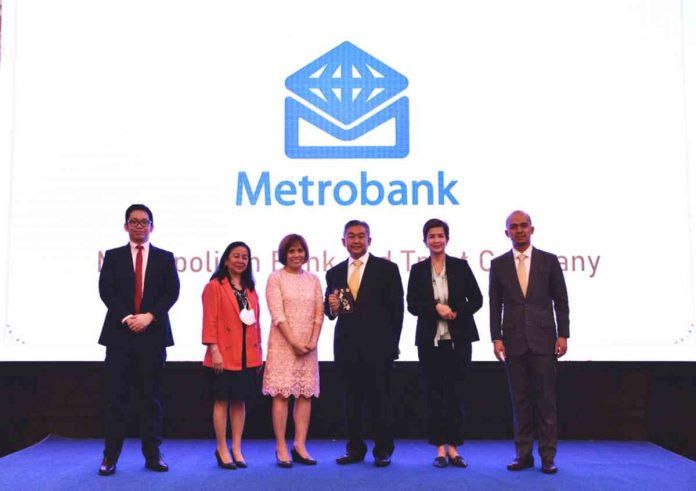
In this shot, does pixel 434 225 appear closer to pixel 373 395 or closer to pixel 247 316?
pixel 373 395

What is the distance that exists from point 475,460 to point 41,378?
2729 millimetres

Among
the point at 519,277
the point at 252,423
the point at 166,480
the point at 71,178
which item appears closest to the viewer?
the point at 166,480

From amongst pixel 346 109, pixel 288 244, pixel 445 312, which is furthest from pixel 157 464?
pixel 346 109

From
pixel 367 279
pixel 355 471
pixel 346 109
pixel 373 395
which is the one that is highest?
pixel 346 109

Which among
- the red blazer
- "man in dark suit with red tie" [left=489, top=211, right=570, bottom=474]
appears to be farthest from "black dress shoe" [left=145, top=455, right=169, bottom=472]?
"man in dark suit with red tie" [left=489, top=211, right=570, bottom=474]

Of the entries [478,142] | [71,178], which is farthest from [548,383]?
[71,178]

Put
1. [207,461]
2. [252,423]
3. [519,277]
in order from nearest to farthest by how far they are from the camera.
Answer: [519,277] < [207,461] < [252,423]

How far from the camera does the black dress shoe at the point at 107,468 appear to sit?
3.17m

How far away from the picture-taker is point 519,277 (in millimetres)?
3258

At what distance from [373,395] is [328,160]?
4.50ft

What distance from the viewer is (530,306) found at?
3203 mm

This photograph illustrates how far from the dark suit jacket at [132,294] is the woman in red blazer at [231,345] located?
0.65 feet

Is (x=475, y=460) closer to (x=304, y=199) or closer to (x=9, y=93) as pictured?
(x=304, y=199)

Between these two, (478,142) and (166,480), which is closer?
(166,480)
